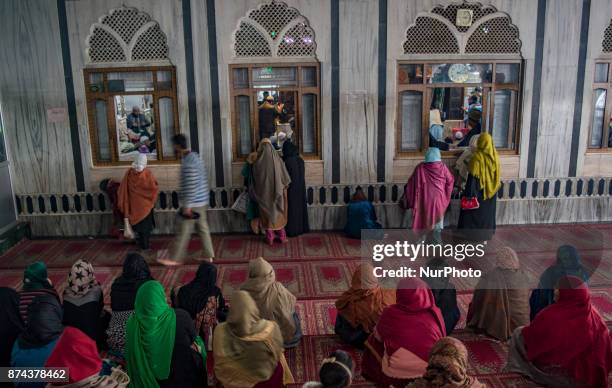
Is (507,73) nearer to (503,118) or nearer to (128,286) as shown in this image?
(503,118)

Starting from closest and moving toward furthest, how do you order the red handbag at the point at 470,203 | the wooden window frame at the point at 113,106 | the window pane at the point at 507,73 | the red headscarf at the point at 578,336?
1. the red headscarf at the point at 578,336
2. the red handbag at the point at 470,203
3. the wooden window frame at the point at 113,106
4. the window pane at the point at 507,73

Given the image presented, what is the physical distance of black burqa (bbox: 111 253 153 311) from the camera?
2936 mm

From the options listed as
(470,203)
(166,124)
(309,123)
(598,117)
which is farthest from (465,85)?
(166,124)

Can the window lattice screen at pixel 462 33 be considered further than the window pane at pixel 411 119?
No

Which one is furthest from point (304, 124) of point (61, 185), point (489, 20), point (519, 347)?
point (519, 347)

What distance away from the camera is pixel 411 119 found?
19.0 feet

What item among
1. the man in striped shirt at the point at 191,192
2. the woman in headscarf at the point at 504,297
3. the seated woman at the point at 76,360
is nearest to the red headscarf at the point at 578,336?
the woman in headscarf at the point at 504,297

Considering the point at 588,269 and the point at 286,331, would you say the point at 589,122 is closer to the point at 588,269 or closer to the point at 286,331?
the point at 588,269

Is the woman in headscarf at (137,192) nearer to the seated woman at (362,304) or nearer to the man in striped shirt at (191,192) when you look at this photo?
the man in striped shirt at (191,192)

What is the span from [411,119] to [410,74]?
482mm

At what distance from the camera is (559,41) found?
5625mm

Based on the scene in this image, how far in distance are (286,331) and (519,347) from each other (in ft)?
4.24

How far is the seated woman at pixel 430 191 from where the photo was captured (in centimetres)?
480

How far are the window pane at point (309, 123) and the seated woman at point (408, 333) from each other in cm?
345
